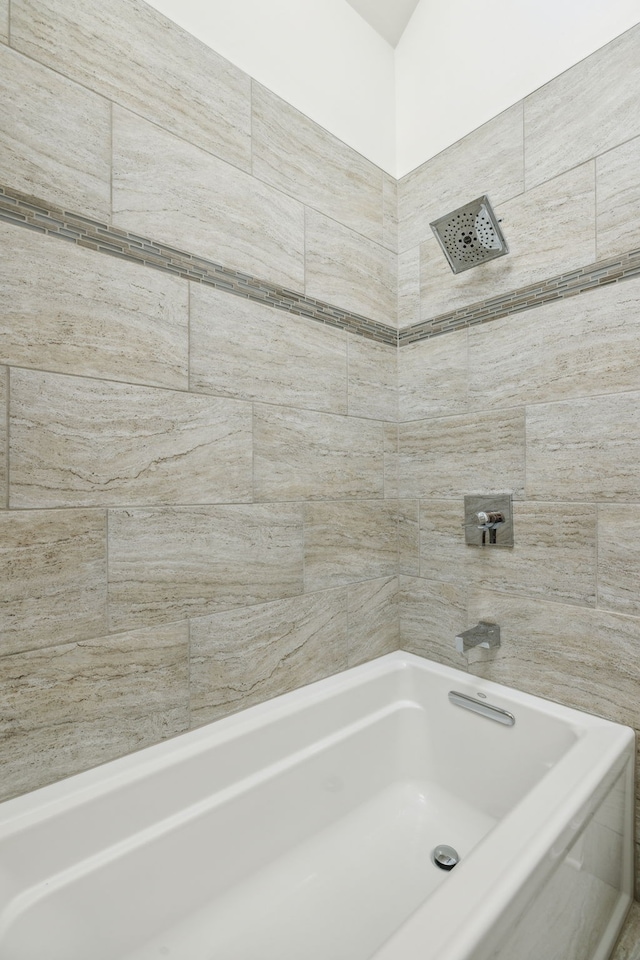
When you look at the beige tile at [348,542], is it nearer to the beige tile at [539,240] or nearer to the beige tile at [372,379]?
the beige tile at [372,379]

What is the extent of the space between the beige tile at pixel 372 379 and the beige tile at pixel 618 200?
76 cm

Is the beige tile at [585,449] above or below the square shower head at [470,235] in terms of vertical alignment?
below

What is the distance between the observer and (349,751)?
1.52 m

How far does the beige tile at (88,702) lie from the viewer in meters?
1.04

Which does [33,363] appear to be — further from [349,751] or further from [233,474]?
[349,751]

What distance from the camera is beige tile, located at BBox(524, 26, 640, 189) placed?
1.35 meters

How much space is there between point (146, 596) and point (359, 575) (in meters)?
0.80

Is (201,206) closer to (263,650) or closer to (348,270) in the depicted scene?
(348,270)

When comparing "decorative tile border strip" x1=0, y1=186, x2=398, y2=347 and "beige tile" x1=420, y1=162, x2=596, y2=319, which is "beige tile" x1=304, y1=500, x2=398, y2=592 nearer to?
"decorative tile border strip" x1=0, y1=186, x2=398, y2=347

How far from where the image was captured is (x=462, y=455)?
1.72 meters

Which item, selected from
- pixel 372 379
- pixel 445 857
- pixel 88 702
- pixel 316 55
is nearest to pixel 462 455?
pixel 372 379

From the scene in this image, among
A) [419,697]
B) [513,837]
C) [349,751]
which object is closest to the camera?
[513,837]

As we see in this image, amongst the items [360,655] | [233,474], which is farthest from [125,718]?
[360,655]

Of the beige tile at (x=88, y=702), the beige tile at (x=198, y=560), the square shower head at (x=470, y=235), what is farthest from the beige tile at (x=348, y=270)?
the beige tile at (x=88, y=702)
